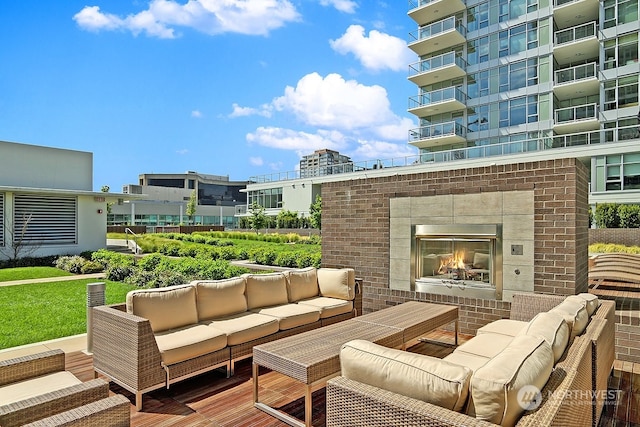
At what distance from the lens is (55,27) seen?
1041cm

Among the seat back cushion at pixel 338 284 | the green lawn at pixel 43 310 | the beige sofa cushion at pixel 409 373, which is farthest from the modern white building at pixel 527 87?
the beige sofa cushion at pixel 409 373

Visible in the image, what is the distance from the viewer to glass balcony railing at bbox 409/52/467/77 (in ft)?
82.8

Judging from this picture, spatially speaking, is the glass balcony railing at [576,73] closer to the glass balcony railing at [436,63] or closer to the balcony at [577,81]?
the balcony at [577,81]

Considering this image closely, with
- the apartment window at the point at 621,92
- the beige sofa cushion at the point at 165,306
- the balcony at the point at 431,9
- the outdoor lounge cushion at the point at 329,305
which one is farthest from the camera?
the balcony at the point at 431,9

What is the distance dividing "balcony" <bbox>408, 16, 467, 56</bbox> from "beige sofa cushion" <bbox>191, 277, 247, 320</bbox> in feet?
85.9

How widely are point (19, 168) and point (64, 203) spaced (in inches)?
78.3

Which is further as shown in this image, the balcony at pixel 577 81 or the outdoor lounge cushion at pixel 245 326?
the balcony at pixel 577 81

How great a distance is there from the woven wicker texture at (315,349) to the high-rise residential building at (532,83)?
19456 millimetres

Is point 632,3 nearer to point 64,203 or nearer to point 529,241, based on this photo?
point 529,241

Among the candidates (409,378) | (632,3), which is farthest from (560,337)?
(632,3)

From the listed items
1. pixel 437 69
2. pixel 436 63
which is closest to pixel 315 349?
pixel 437 69

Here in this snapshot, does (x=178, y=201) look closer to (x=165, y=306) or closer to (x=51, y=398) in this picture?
(x=165, y=306)

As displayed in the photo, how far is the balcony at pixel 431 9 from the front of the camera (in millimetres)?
25609

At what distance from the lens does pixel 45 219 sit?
1420cm
